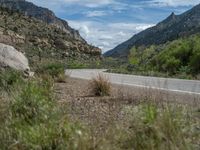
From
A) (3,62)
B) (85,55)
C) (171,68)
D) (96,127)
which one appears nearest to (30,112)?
(96,127)

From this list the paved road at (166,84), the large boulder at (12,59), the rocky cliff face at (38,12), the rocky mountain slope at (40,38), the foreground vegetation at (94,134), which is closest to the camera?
the foreground vegetation at (94,134)

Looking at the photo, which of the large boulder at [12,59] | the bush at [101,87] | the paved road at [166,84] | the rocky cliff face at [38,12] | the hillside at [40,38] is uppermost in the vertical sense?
the rocky cliff face at [38,12]

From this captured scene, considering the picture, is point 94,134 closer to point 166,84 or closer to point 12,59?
point 166,84

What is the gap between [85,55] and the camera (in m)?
107

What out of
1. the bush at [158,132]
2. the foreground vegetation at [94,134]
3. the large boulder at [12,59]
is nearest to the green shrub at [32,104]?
the foreground vegetation at [94,134]

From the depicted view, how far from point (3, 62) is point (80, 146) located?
16.0 m

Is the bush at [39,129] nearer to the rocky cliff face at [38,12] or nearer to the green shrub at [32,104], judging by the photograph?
the green shrub at [32,104]

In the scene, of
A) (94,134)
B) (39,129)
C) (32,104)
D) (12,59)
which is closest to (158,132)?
(94,134)

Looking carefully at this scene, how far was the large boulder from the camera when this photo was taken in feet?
75.5

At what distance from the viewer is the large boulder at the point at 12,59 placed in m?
23.0

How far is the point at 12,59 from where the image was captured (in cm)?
2342

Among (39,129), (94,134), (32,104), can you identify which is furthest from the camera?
(32,104)

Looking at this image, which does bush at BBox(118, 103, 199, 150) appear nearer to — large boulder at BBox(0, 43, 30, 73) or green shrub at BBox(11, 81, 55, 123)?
green shrub at BBox(11, 81, 55, 123)

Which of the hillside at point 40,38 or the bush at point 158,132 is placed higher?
the hillside at point 40,38
